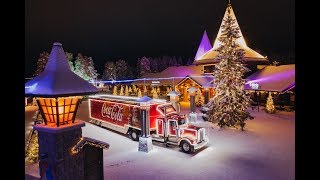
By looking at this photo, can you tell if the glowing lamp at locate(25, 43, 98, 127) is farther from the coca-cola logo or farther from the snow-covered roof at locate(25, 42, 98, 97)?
the coca-cola logo

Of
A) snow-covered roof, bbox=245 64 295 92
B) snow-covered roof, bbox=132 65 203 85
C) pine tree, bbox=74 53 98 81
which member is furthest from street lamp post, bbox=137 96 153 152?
pine tree, bbox=74 53 98 81

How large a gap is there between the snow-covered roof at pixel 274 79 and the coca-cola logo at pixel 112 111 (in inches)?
711

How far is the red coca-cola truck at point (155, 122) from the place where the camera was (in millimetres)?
13734

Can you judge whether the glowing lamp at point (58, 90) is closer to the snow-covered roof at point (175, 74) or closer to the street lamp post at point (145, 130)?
the street lamp post at point (145, 130)

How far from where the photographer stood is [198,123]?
2178cm

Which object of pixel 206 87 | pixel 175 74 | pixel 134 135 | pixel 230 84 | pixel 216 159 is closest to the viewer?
pixel 216 159

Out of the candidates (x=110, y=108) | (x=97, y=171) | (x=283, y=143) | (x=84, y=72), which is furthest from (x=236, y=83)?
(x=84, y=72)

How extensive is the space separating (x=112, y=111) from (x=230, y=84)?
397 inches

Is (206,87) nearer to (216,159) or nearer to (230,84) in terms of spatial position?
(230,84)

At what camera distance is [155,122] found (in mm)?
15891

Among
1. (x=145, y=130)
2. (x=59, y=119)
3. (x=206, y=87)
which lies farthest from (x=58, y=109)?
(x=206, y=87)

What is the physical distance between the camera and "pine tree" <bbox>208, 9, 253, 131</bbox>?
65.1ft
